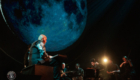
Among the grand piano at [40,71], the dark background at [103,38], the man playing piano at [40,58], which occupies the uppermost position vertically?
the dark background at [103,38]

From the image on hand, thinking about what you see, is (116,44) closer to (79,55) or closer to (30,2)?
(79,55)

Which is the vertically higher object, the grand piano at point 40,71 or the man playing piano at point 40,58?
the man playing piano at point 40,58

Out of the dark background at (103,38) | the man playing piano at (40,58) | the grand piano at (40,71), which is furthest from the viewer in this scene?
the dark background at (103,38)

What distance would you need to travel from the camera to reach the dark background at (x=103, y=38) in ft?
21.4

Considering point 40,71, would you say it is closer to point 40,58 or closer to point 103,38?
point 40,58

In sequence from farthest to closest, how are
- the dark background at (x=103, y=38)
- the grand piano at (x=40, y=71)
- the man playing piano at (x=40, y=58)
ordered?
1. the dark background at (x=103, y=38)
2. the man playing piano at (x=40, y=58)
3. the grand piano at (x=40, y=71)

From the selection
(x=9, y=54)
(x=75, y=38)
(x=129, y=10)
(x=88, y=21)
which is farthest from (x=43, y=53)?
(x=129, y=10)

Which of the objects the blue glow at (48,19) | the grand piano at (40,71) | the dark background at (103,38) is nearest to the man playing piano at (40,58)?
the grand piano at (40,71)

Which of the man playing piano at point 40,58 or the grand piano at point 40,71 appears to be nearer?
the grand piano at point 40,71

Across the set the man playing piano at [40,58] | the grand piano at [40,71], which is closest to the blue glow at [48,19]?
the man playing piano at [40,58]

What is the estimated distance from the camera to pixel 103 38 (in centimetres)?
920

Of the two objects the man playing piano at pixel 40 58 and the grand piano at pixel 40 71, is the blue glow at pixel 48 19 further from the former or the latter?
the grand piano at pixel 40 71

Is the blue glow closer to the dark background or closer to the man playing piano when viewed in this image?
the dark background

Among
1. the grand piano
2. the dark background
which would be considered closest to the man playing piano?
the grand piano
